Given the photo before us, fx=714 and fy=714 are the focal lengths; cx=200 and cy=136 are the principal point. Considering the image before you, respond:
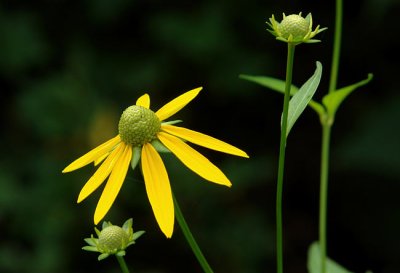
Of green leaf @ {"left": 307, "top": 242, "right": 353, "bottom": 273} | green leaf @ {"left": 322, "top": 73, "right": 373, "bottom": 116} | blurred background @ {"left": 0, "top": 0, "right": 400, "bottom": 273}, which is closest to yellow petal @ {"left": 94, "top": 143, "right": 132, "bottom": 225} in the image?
green leaf @ {"left": 322, "top": 73, "right": 373, "bottom": 116}

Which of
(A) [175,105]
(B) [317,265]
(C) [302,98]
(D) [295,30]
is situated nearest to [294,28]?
(D) [295,30]

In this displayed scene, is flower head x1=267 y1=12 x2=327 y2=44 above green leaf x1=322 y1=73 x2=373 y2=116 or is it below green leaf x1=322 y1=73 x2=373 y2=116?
below

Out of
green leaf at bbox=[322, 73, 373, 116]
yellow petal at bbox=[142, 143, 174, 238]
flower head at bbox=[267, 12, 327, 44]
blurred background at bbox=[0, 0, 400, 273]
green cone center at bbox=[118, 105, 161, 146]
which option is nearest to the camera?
yellow petal at bbox=[142, 143, 174, 238]

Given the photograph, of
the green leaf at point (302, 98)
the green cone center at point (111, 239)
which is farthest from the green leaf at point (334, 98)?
the green cone center at point (111, 239)

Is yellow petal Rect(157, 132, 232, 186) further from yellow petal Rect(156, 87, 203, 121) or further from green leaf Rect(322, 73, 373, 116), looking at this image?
green leaf Rect(322, 73, 373, 116)

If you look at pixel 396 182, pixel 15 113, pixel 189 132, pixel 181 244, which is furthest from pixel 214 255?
pixel 189 132

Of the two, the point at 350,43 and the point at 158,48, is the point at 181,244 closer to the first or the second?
the point at 158,48

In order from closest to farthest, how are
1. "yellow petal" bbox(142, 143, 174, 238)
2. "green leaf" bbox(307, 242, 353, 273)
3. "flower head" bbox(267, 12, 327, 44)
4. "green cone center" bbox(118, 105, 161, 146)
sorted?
1. "yellow petal" bbox(142, 143, 174, 238)
2. "flower head" bbox(267, 12, 327, 44)
3. "green cone center" bbox(118, 105, 161, 146)
4. "green leaf" bbox(307, 242, 353, 273)

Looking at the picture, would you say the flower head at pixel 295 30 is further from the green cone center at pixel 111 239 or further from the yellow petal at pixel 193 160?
the green cone center at pixel 111 239
